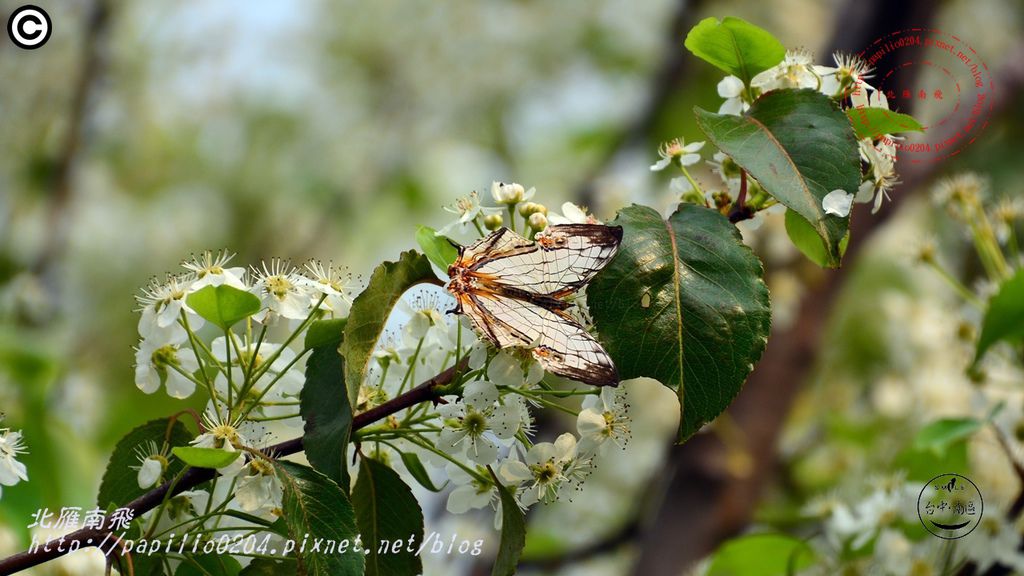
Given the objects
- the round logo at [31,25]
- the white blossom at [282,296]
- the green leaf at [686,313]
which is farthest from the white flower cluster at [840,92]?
the round logo at [31,25]

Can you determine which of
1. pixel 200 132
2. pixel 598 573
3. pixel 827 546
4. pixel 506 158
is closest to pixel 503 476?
pixel 827 546

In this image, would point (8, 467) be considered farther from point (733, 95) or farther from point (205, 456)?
point (733, 95)

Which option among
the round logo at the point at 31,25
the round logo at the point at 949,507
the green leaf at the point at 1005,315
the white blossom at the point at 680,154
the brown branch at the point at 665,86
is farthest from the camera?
the brown branch at the point at 665,86

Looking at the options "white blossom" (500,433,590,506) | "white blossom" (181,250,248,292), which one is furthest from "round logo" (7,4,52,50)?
"white blossom" (500,433,590,506)

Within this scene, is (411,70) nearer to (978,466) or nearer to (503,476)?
(978,466)

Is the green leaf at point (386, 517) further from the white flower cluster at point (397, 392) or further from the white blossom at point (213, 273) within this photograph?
the white blossom at point (213, 273)

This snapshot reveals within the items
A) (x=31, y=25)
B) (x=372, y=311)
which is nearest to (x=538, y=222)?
(x=372, y=311)
